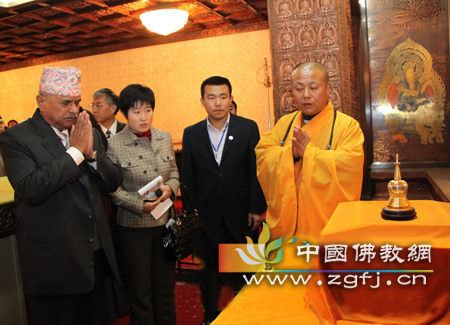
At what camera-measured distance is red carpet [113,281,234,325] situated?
2867 mm

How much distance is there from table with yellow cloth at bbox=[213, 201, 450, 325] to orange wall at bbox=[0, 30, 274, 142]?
269 inches

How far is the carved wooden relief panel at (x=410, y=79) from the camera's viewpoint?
165 inches

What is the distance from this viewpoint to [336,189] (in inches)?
83.2

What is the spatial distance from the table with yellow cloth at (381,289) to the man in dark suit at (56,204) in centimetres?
86

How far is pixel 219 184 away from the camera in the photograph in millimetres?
2576

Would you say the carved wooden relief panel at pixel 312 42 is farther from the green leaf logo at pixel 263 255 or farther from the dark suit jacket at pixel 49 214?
the dark suit jacket at pixel 49 214

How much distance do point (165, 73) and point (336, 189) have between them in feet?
23.6

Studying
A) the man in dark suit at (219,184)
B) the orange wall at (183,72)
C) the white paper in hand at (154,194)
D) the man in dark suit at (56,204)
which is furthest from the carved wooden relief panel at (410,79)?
the orange wall at (183,72)

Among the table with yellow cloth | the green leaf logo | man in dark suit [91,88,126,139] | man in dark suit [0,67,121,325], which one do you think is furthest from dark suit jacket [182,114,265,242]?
the table with yellow cloth

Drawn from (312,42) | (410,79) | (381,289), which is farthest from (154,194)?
(410,79)

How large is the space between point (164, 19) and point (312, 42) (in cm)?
385

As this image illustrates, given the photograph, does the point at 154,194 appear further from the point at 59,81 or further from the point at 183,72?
the point at 183,72

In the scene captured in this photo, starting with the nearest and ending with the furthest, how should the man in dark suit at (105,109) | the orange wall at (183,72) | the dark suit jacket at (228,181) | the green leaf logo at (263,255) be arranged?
the green leaf logo at (263,255), the dark suit jacket at (228,181), the man in dark suit at (105,109), the orange wall at (183,72)

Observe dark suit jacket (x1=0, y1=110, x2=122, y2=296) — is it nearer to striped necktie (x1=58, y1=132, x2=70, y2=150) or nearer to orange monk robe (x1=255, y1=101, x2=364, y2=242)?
striped necktie (x1=58, y1=132, x2=70, y2=150)
